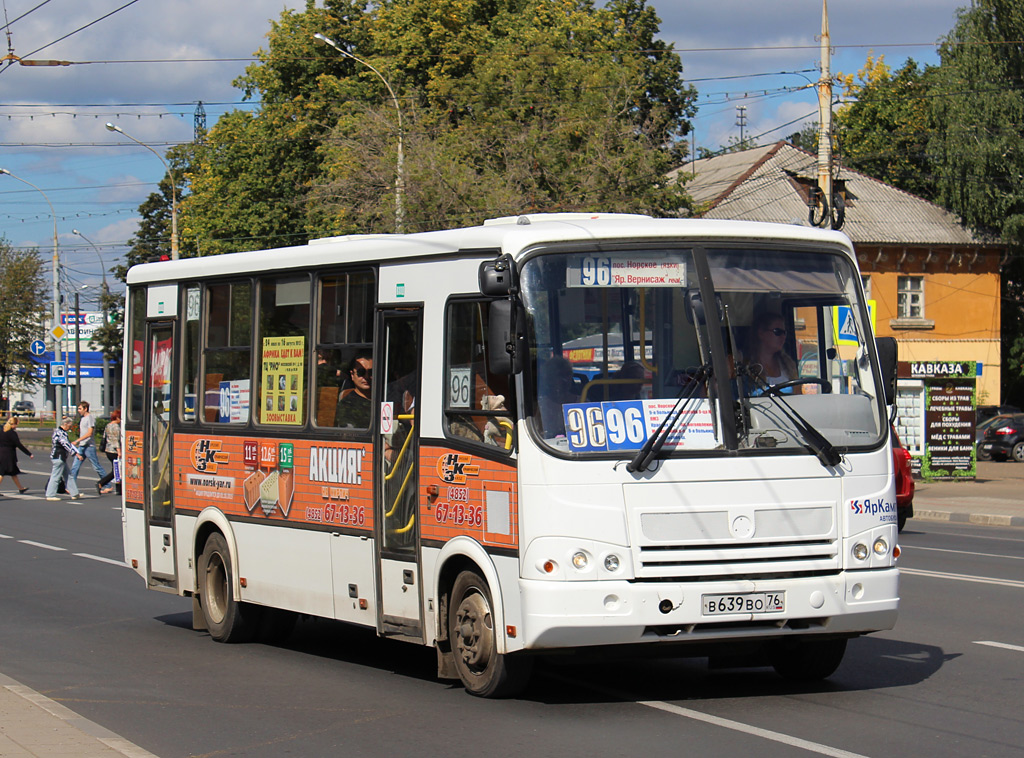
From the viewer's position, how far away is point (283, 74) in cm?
4838

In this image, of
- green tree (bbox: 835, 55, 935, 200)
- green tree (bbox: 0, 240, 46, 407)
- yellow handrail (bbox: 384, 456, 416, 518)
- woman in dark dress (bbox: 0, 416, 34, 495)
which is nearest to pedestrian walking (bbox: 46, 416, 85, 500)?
woman in dark dress (bbox: 0, 416, 34, 495)

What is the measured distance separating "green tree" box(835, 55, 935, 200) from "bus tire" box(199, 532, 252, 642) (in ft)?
180

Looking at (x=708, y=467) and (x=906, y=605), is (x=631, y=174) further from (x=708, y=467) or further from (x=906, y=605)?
(x=708, y=467)

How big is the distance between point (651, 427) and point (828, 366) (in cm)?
126

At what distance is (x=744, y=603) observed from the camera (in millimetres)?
7406

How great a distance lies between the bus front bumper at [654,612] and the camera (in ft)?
23.8

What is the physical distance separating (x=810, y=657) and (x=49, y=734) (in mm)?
4317

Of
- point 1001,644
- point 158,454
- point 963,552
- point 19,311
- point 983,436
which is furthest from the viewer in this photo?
point 19,311

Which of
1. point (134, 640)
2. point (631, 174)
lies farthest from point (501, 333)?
point (631, 174)

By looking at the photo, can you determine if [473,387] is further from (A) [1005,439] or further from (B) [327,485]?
(A) [1005,439]

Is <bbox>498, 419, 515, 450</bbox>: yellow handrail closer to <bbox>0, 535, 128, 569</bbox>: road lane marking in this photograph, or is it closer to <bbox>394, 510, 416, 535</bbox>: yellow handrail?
<bbox>394, 510, 416, 535</bbox>: yellow handrail

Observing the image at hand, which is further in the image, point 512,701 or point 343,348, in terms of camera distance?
point 343,348

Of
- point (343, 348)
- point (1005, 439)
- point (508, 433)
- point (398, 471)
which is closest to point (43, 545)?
point (343, 348)

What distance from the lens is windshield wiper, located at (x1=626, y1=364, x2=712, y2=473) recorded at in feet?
24.2
